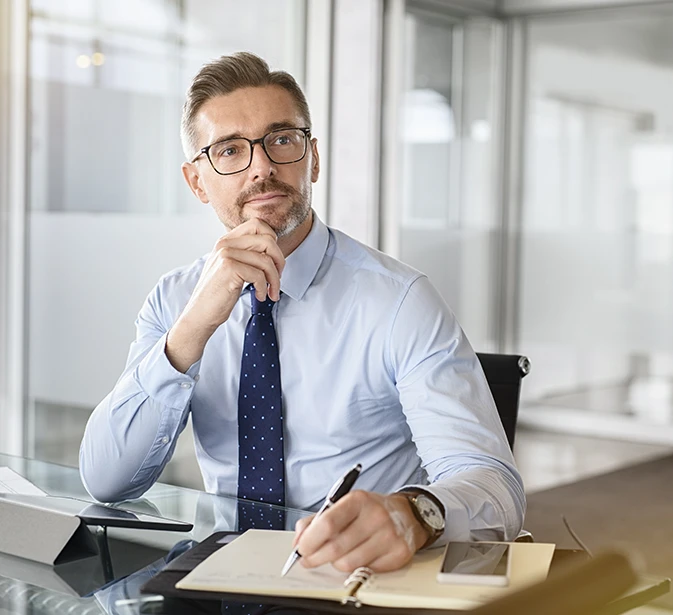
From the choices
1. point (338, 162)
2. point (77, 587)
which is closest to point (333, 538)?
point (77, 587)

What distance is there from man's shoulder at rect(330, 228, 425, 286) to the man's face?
0.09 meters

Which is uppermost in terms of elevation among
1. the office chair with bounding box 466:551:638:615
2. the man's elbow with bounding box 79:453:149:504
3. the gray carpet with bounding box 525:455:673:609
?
the office chair with bounding box 466:551:638:615

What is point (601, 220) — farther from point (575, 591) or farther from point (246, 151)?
point (575, 591)

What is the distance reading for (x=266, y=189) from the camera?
1.73 m

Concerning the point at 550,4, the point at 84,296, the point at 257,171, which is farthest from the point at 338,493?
the point at 550,4

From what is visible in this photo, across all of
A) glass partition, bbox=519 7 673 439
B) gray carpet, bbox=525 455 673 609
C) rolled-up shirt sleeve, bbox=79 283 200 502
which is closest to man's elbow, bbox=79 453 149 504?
rolled-up shirt sleeve, bbox=79 283 200 502

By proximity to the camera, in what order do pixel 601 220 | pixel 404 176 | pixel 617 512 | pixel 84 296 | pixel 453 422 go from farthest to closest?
pixel 601 220
pixel 404 176
pixel 617 512
pixel 84 296
pixel 453 422

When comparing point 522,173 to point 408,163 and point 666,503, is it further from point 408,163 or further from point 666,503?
point 666,503

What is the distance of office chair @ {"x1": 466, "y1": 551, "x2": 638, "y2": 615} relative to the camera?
554 mm

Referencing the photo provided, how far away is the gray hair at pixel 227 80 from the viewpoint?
5.82 ft

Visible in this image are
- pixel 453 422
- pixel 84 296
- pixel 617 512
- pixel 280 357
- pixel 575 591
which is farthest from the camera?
pixel 617 512

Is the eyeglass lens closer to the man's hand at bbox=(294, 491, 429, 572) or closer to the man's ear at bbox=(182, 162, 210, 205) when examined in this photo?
the man's ear at bbox=(182, 162, 210, 205)

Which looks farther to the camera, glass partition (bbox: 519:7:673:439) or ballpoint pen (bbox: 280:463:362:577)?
glass partition (bbox: 519:7:673:439)

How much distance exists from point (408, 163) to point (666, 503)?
7.86ft
